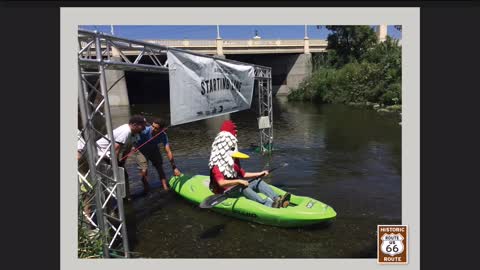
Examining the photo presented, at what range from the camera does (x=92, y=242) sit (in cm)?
495

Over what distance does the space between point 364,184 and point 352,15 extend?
17.5ft

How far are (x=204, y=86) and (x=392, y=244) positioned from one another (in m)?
4.70

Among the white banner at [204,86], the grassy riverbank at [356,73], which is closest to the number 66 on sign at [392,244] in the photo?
the white banner at [204,86]

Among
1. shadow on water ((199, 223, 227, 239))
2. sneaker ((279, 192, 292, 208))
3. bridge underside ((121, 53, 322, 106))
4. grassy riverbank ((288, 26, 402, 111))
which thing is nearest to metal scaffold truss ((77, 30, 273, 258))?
shadow on water ((199, 223, 227, 239))

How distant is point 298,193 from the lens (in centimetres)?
836

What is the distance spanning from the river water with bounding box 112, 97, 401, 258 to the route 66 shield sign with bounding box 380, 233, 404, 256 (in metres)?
0.71

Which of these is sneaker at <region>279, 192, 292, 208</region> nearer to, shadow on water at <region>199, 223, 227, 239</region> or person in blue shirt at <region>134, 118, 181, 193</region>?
shadow on water at <region>199, 223, 227, 239</region>

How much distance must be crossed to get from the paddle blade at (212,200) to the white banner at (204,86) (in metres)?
1.54

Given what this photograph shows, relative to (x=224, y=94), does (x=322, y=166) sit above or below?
below

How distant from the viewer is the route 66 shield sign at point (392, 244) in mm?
4943

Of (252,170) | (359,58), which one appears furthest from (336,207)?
(359,58)

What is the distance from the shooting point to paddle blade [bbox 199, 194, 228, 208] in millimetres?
6436

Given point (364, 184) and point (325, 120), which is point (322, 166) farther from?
point (325, 120)

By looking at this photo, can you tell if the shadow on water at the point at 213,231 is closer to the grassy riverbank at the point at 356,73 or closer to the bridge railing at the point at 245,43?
the grassy riverbank at the point at 356,73
